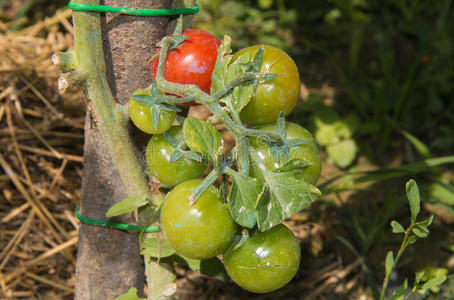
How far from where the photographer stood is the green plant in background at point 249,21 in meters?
2.47

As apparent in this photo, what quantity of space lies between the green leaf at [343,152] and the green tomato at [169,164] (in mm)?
1207

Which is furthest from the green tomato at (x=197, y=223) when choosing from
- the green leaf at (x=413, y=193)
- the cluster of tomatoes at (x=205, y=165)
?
the green leaf at (x=413, y=193)

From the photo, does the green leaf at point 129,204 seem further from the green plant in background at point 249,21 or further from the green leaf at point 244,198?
the green plant in background at point 249,21

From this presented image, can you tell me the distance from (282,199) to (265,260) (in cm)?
11

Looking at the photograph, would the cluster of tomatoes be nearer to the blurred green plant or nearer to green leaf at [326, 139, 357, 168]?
green leaf at [326, 139, 357, 168]

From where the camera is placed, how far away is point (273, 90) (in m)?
0.73

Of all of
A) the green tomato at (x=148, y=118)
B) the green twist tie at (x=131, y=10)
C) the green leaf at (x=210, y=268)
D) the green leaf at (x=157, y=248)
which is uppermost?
the green twist tie at (x=131, y=10)

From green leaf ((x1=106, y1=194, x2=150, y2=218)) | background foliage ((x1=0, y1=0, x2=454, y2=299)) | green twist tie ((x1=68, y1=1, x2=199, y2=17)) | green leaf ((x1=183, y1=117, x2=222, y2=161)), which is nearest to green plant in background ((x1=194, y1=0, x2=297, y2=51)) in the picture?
background foliage ((x1=0, y1=0, x2=454, y2=299))

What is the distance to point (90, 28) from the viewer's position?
0.80 metres

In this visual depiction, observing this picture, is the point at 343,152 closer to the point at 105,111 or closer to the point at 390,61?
the point at 390,61

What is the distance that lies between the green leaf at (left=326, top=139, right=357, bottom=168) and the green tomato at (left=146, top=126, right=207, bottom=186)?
3.96 ft

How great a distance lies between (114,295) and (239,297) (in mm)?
370

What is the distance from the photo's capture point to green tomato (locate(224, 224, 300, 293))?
0.71m

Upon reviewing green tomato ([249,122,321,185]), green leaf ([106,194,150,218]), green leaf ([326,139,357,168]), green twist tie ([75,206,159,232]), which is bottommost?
green leaf ([326,139,357,168])
